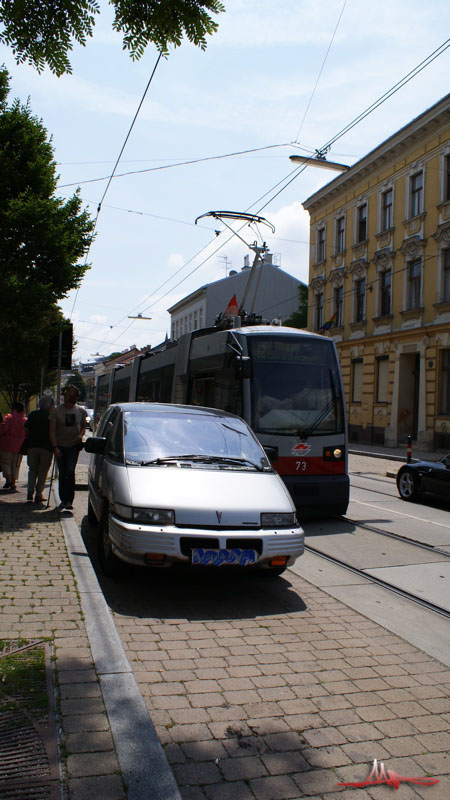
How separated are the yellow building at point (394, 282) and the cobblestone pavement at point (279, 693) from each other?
848 inches

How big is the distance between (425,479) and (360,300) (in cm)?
2205

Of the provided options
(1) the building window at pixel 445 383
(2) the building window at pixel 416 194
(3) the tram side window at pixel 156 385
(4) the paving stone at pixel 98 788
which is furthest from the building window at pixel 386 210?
(4) the paving stone at pixel 98 788

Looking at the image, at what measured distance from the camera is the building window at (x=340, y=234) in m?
35.0

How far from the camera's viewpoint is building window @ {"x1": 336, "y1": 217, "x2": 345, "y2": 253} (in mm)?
34991

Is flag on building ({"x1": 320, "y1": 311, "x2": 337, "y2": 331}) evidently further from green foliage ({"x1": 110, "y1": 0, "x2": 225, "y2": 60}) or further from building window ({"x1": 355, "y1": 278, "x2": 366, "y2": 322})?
green foliage ({"x1": 110, "y1": 0, "x2": 225, "y2": 60})

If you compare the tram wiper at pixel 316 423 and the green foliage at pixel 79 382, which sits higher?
the green foliage at pixel 79 382

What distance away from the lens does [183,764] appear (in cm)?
291

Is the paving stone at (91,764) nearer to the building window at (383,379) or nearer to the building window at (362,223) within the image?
the building window at (383,379)

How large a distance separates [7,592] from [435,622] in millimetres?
3299

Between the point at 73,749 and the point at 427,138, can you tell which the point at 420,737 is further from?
the point at 427,138

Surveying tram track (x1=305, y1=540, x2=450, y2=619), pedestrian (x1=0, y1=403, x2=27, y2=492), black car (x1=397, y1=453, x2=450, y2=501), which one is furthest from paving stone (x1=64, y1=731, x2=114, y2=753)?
black car (x1=397, y1=453, x2=450, y2=501)

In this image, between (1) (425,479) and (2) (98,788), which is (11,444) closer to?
(1) (425,479)

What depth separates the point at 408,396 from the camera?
29172mm

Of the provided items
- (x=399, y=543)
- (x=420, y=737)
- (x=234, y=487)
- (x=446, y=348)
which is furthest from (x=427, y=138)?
(x=420, y=737)
